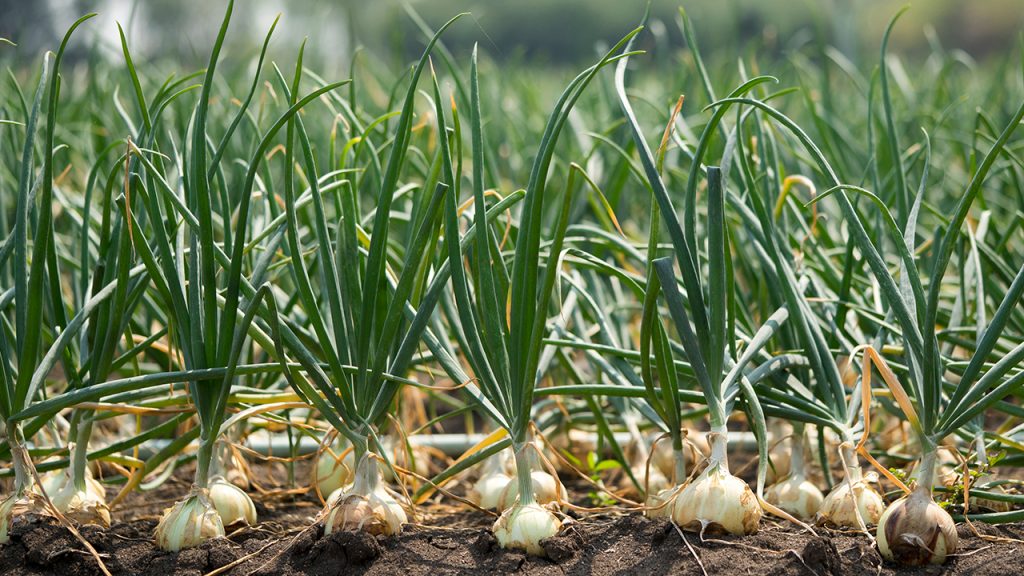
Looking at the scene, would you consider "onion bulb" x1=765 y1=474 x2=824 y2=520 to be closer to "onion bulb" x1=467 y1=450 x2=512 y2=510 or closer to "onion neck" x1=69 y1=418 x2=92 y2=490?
"onion bulb" x1=467 y1=450 x2=512 y2=510

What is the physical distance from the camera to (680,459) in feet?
3.50

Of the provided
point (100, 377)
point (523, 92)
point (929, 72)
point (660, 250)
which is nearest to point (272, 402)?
point (100, 377)

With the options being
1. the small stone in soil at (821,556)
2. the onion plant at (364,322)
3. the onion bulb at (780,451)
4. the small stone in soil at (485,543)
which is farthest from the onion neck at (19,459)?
the onion bulb at (780,451)

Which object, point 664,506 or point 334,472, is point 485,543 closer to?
point 664,506

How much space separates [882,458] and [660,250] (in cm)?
48

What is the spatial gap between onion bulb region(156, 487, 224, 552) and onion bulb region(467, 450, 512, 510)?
1.16ft

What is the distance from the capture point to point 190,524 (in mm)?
1044

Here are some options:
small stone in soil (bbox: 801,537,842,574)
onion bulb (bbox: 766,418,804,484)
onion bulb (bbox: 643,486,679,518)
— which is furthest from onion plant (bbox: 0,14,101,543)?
onion bulb (bbox: 766,418,804,484)

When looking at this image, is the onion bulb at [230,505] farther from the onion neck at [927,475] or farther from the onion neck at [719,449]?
the onion neck at [927,475]

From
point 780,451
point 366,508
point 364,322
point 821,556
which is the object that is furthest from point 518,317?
point 780,451

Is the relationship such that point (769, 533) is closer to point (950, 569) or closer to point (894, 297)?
point (950, 569)

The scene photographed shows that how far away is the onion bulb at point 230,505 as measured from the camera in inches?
43.8

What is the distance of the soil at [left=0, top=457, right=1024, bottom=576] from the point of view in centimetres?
93

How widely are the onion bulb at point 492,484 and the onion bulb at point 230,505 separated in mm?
309
